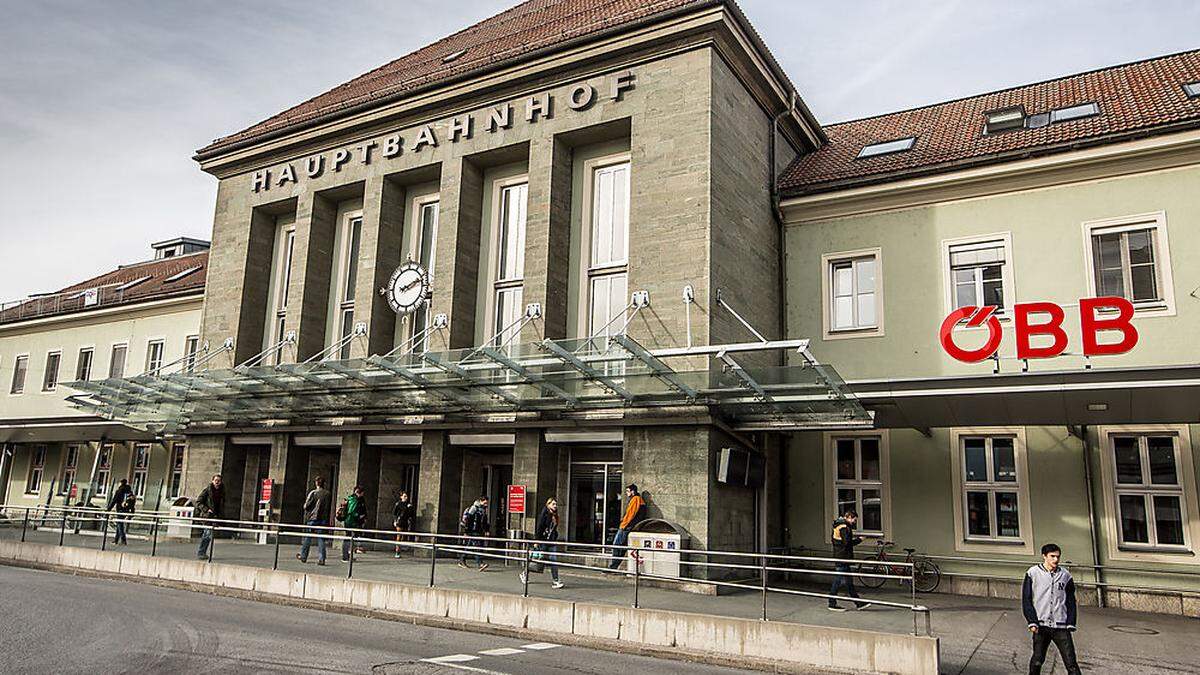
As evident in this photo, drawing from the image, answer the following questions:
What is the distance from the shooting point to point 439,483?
19703mm

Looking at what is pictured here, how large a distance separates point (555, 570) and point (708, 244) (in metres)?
6.85

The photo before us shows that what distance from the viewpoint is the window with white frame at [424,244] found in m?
22.0

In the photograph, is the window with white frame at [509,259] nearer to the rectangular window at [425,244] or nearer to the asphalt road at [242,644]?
the rectangular window at [425,244]

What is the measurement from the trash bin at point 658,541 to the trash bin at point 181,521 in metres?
8.41

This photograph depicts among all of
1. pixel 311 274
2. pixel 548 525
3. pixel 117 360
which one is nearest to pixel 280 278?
pixel 311 274

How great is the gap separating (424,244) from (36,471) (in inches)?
865

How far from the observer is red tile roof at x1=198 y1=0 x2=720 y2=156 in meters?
20.0

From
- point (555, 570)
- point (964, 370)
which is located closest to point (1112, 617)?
point (964, 370)

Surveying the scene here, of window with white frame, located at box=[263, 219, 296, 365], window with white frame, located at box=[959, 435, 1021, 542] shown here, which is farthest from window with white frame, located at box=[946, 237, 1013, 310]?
window with white frame, located at box=[263, 219, 296, 365]

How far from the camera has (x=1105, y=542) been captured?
16.2m

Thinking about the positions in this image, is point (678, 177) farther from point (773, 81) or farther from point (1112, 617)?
point (1112, 617)

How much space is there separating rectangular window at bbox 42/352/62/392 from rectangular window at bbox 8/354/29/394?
1.34 metres

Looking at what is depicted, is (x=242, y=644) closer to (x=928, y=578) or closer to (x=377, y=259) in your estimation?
(x=928, y=578)

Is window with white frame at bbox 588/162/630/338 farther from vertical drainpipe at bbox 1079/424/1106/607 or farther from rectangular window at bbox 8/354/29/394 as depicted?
rectangular window at bbox 8/354/29/394
